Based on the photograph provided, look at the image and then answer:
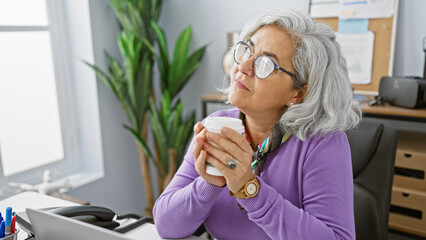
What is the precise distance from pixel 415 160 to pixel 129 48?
1747 millimetres

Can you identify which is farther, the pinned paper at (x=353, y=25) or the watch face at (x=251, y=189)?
the pinned paper at (x=353, y=25)

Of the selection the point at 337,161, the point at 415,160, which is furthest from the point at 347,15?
the point at 337,161

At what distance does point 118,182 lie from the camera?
2838 mm

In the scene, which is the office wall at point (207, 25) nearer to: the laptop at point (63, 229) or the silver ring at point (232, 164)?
the silver ring at point (232, 164)

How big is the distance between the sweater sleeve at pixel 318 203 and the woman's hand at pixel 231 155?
0.23ft

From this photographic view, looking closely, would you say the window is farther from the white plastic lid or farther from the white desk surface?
the white plastic lid

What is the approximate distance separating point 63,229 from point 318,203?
0.64m

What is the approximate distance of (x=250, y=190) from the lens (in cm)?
89

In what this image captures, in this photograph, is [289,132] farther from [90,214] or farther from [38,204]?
[38,204]

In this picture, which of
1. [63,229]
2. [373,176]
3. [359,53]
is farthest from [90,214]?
[359,53]

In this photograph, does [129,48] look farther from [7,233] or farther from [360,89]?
[7,233]

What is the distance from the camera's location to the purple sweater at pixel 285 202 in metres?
0.91

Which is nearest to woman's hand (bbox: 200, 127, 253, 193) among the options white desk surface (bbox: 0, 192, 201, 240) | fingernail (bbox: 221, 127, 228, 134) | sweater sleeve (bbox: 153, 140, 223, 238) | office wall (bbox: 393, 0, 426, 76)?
fingernail (bbox: 221, 127, 228, 134)

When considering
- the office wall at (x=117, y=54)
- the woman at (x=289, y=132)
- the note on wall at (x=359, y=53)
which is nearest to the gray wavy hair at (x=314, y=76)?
the woman at (x=289, y=132)
